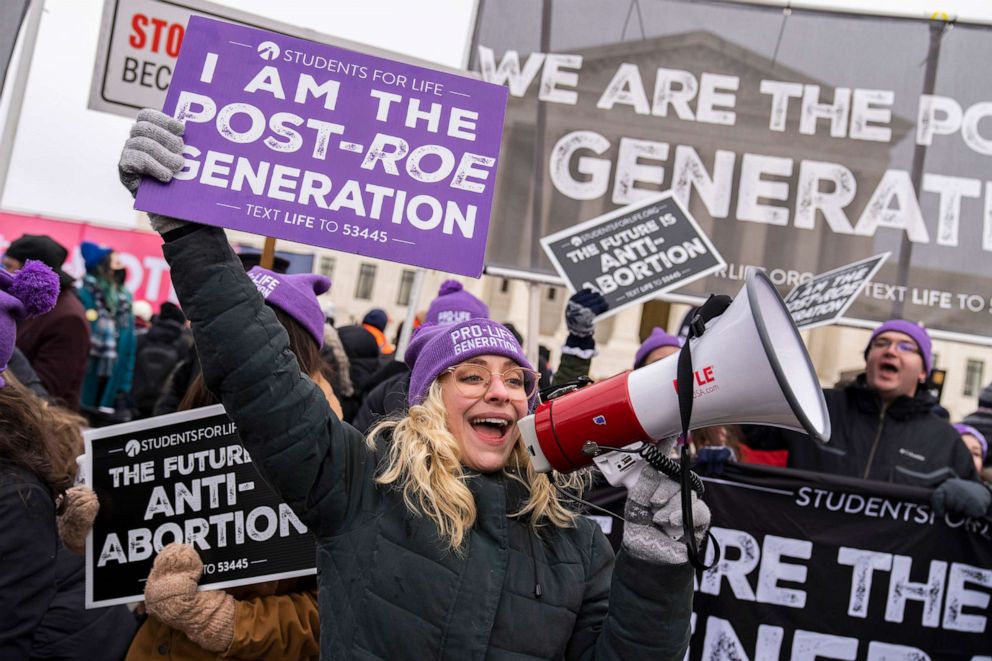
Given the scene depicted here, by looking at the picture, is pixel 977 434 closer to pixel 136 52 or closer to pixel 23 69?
pixel 136 52

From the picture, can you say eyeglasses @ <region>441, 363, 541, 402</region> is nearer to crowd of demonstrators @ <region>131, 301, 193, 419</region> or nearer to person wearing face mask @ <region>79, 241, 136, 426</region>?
person wearing face mask @ <region>79, 241, 136, 426</region>

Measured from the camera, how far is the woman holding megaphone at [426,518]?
1.89 metres

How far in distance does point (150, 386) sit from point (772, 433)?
5.55m

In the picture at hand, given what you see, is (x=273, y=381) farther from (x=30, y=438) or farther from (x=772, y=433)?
(x=772, y=433)

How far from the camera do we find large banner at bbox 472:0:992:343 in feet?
19.6

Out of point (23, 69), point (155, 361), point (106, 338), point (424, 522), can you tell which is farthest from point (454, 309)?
point (155, 361)

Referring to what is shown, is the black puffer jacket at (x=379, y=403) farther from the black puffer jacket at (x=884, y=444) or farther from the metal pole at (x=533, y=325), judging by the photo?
the black puffer jacket at (x=884, y=444)

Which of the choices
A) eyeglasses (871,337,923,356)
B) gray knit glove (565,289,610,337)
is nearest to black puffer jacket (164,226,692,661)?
gray knit glove (565,289,610,337)

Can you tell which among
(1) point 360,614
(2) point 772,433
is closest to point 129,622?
(1) point 360,614

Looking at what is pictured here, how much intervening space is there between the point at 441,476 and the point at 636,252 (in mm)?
2986

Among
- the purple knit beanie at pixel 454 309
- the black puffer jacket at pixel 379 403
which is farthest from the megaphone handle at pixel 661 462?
the purple knit beanie at pixel 454 309

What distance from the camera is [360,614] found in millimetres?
2004

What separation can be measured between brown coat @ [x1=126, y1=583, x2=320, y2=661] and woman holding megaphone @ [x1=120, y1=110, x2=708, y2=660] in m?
0.54

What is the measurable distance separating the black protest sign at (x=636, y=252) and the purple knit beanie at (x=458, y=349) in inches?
93.9
